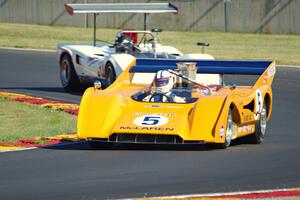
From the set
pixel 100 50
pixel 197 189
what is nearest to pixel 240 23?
pixel 100 50

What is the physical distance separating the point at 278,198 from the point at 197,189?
916mm

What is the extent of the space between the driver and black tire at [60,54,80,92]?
26.5 ft

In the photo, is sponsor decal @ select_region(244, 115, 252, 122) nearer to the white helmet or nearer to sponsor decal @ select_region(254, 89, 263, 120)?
sponsor decal @ select_region(254, 89, 263, 120)

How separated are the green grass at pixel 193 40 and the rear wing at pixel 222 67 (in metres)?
13.8

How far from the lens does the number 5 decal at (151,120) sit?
12.7 m

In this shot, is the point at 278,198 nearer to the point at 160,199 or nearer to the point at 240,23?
the point at 160,199

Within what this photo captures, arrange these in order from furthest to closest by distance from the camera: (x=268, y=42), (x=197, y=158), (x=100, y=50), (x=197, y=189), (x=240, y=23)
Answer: (x=240, y=23) → (x=268, y=42) → (x=100, y=50) → (x=197, y=158) → (x=197, y=189)

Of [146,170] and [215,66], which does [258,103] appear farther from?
[146,170]

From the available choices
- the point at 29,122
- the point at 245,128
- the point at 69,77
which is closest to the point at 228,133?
the point at 245,128

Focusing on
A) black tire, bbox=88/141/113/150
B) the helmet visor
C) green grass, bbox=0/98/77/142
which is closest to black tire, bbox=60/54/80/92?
green grass, bbox=0/98/77/142

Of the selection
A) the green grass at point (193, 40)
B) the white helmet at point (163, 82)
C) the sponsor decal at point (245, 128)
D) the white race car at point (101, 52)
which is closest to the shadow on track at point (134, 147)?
the sponsor decal at point (245, 128)

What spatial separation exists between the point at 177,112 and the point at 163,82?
851mm

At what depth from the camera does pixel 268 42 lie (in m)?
36.4

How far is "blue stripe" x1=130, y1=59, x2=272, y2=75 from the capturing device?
49.7 feet
